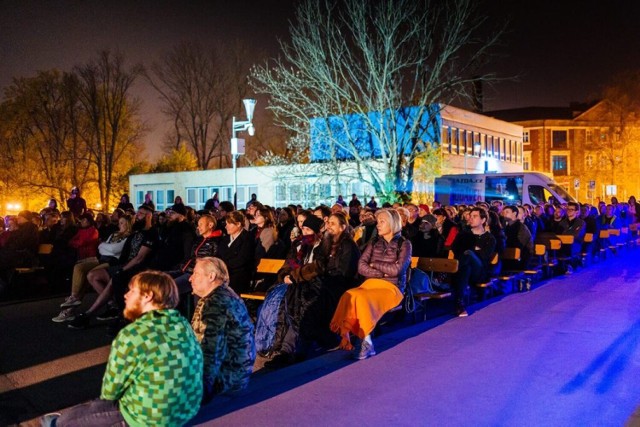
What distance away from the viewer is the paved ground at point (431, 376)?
20.5 feet

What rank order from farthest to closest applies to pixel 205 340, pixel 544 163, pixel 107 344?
pixel 544 163, pixel 107 344, pixel 205 340

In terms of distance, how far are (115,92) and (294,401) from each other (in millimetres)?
51062

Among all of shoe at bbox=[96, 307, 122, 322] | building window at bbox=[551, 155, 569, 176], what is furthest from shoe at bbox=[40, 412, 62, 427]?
building window at bbox=[551, 155, 569, 176]

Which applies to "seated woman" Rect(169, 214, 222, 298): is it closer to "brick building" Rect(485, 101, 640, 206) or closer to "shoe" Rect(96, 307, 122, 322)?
"shoe" Rect(96, 307, 122, 322)

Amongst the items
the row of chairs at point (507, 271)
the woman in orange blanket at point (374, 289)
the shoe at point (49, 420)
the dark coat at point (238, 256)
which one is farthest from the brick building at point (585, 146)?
the shoe at point (49, 420)

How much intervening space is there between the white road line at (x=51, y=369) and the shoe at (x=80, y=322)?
140 centimetres

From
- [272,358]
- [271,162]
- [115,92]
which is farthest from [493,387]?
[115,92]

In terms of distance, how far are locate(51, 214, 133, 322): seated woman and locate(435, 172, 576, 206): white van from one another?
73.8ft

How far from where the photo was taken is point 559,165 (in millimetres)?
81312

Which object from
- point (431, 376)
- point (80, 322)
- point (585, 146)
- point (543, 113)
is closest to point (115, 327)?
point (80, 322)

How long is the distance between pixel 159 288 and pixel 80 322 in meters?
6.11

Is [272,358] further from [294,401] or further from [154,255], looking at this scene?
[154,255]

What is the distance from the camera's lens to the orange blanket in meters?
8.41

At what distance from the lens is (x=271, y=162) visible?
42625 mm
